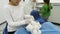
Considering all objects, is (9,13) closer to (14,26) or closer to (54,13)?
(14,26)

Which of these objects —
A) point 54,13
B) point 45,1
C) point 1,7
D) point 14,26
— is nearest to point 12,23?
point 14,26

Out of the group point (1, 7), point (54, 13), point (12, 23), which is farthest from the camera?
point (1, 7)

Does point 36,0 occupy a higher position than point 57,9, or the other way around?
point 36,0

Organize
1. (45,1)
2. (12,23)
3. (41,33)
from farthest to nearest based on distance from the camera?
(45,1)
(12,23)
(41,33)

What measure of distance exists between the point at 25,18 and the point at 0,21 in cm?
131

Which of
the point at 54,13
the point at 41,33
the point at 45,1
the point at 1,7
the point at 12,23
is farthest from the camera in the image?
the point at 1,7

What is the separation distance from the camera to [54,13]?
1.93 metres

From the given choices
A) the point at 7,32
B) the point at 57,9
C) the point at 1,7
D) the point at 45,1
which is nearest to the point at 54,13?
the point at 57,9

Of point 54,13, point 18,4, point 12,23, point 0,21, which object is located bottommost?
point 0,21

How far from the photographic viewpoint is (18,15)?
1051 millimetres

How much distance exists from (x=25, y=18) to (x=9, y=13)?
0.14 m

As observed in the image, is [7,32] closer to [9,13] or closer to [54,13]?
[9,13]

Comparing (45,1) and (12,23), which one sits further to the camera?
(45,1)

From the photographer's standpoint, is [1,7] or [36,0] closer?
[36,0]
